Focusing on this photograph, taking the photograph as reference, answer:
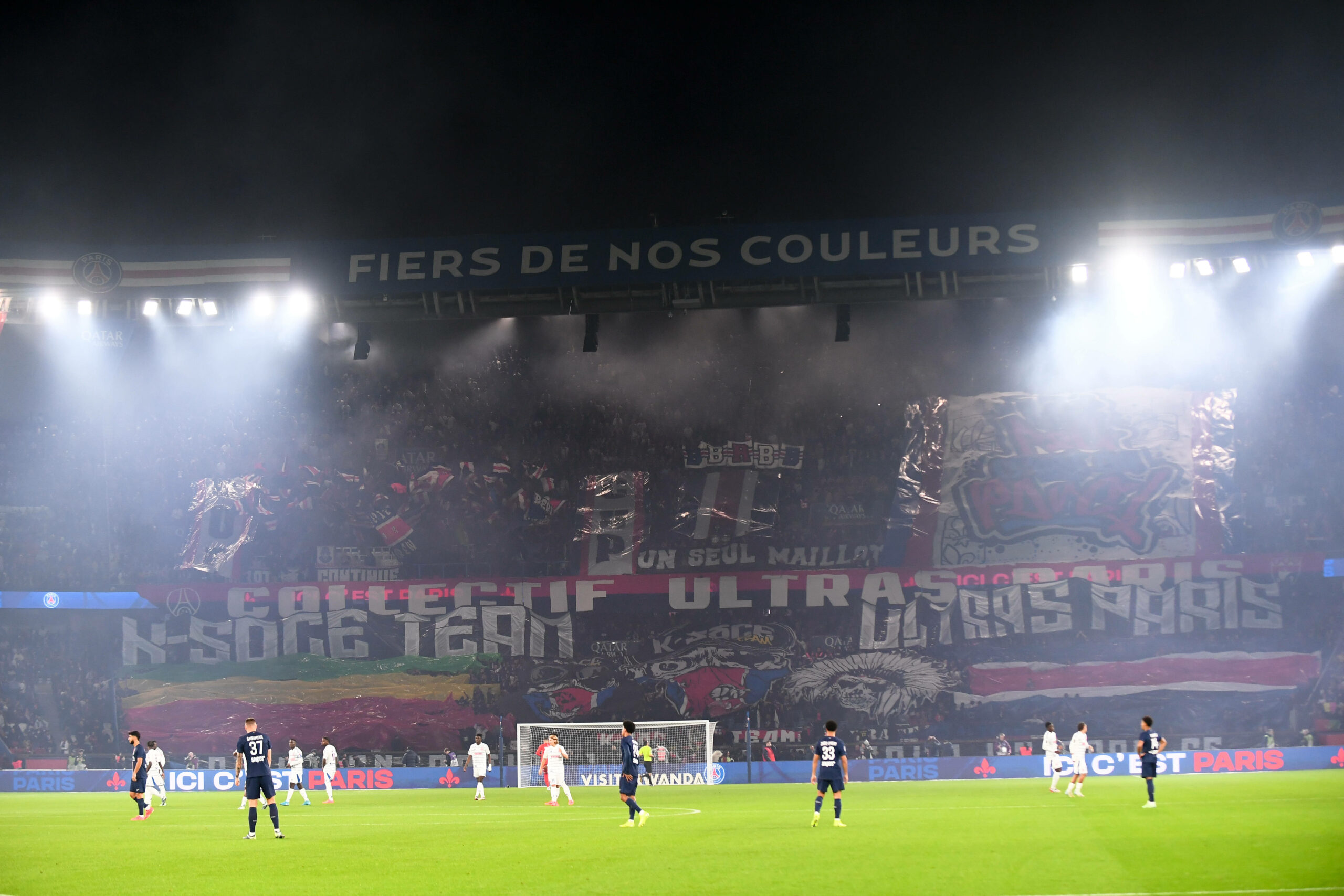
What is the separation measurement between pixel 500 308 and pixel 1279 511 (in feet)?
105

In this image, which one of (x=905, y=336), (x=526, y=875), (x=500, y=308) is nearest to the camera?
(x=526, y=875)

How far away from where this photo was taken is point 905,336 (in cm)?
4947

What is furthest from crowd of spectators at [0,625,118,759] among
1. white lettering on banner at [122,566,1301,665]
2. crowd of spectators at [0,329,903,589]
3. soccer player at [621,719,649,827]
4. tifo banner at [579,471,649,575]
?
→ soccer player at [621,719,649,827]

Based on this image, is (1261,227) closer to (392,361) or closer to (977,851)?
(977,851)

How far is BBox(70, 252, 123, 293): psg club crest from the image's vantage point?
3444 centimetres

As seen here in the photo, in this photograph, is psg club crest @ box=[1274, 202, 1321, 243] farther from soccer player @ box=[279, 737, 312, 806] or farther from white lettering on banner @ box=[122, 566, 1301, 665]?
soccer player @ box=[279, 737, 312, 806]

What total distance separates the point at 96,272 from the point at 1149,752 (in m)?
32.3

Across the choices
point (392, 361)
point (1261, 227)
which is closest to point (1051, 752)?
point (1261, 227)

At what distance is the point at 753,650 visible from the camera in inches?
1802

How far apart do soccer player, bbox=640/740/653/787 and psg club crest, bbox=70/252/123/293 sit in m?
21.7

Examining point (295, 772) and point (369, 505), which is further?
point (369, 505)

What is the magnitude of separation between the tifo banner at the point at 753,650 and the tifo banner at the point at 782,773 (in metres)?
2.99

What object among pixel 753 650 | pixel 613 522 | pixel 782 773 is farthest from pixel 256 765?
pixel 613 522

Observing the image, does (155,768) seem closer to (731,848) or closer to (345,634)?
(345,634)
